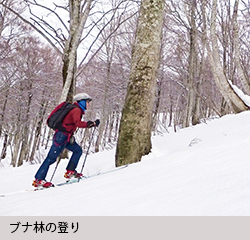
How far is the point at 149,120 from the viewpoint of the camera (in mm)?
4016

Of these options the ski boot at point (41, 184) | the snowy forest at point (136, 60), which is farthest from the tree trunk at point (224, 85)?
the ski boot at point (41, 184)

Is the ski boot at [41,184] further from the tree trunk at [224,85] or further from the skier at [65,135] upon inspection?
the tree trunk at [224,85]

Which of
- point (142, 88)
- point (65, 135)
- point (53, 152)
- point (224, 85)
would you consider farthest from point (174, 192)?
point (224, 85)

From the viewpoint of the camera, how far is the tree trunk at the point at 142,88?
392cm

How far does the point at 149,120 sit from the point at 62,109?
1.32 meters

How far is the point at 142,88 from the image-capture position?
3.95 metres

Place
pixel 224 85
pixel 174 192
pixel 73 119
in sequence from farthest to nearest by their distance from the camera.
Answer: pixel 224 85 → pixel 73 119 → pixel 174 192

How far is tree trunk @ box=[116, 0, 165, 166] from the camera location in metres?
3.92

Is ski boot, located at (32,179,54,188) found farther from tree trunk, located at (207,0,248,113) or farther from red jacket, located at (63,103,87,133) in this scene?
tree trunk, located at (207,0,248,113)

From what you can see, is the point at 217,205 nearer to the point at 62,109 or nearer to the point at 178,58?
the point at 62,109

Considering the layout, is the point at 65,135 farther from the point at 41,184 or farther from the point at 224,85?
the point at 224,85

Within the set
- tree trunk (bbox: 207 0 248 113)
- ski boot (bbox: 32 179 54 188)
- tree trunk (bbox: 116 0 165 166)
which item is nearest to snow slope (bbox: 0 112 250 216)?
tree trunk (bbox: 116 0 165 166)
